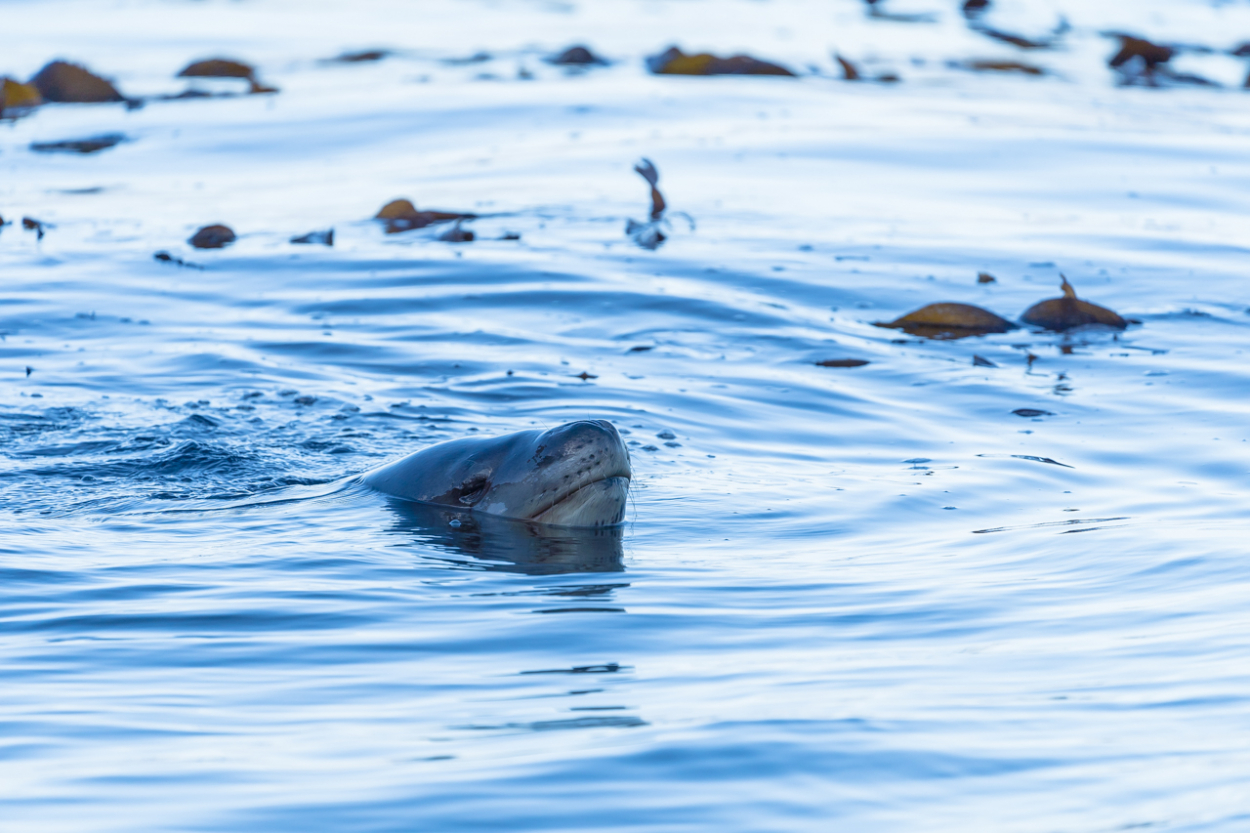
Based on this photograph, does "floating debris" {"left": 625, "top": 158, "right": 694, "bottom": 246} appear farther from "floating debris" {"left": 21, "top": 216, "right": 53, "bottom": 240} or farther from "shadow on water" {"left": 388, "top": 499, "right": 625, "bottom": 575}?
"shadow on water" {"left": 388, "top": 499, "right": 625, "bottom": 575}

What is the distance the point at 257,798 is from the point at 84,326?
7195 millimetres

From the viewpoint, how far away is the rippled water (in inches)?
148

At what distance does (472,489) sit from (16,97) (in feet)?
44.9

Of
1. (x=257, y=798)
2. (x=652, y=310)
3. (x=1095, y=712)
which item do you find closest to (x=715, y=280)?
(x=652, y=310)

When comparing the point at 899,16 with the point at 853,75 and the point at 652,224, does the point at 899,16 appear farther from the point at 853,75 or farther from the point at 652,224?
the point at 652,224

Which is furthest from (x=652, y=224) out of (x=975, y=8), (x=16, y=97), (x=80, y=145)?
(x=975, y=8)

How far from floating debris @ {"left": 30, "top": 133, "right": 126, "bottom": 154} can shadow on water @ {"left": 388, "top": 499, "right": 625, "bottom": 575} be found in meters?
10.9

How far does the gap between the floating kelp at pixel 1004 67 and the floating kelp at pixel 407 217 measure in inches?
451

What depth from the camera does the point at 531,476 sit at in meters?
6.39

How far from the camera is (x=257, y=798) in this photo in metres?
3.52

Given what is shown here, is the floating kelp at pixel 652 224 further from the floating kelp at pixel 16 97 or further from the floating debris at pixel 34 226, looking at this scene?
the floating kelp at pixel 16 97

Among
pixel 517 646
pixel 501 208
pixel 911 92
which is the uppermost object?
pixel 911 92

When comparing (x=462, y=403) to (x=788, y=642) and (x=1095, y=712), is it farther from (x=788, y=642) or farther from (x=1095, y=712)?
(x=1095, y=712)

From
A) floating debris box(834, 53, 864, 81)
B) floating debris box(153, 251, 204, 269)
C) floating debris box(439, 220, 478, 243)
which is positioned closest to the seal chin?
floating debris box(439, 220, 478, 243)
